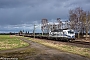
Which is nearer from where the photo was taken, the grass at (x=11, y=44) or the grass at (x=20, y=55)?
the grass at (x=20, y=55)

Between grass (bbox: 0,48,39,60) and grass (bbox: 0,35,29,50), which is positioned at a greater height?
grass (bbox: 0,35,29,50)

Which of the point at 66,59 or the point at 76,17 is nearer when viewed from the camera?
the point at 66,59

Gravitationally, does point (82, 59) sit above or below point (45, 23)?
below

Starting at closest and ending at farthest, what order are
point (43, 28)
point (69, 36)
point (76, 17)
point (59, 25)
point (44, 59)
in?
point (44, 59) < point (69, 36) < point (76, 17) < point (59, 25) < point (43, 28)

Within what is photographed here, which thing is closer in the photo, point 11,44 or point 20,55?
point 20,55

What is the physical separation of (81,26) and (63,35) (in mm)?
24254

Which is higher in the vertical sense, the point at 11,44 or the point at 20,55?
the point at 11,44

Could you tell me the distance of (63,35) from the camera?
192 feet

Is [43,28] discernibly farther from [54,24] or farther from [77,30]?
[77,30]

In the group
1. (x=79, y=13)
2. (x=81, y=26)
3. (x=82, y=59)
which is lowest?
(x=82, y=59)

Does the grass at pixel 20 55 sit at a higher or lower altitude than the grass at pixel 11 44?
lower

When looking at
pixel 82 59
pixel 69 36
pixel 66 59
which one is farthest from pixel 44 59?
pixel 69 36

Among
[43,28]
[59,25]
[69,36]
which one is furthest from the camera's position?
[43,28]

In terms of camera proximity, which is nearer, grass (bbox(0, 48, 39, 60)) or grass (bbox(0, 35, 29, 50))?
grass (bbox(0, 48, 39, 60))
